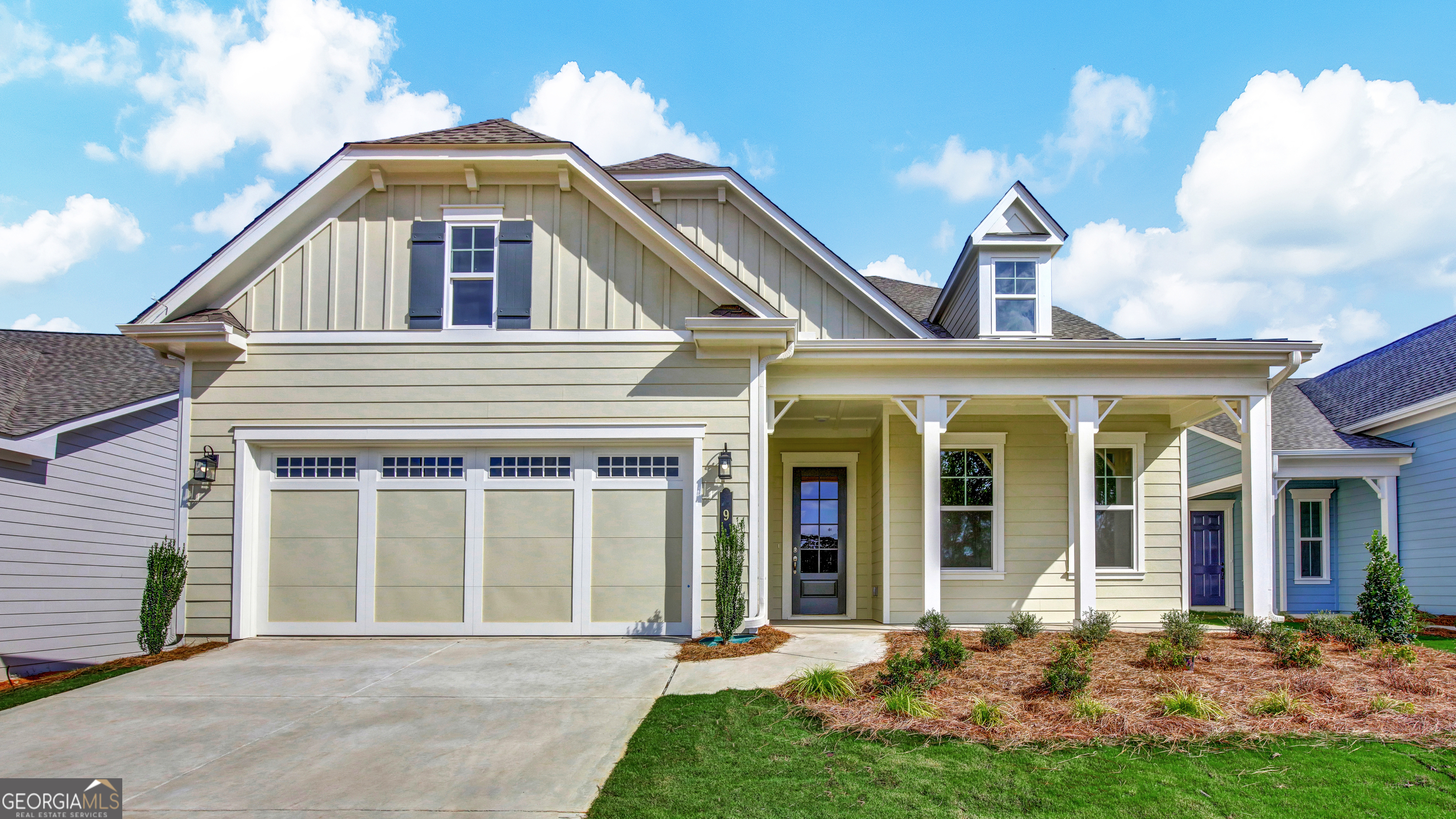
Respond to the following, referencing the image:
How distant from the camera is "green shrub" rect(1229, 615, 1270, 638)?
29.0 feet

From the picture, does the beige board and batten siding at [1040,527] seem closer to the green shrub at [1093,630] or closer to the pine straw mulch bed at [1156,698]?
the green shrub at [1093,630]

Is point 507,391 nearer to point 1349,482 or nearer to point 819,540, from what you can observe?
point 819,540

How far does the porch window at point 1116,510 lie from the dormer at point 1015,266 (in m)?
2.03

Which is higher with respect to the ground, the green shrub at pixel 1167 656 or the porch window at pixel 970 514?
the porch window at pixel 970 514

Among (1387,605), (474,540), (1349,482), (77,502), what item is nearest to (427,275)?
(474,540)

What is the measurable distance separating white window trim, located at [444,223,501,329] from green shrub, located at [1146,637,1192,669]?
7.12 m

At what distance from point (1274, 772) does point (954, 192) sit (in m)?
18.4

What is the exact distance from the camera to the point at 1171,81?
12930 mm

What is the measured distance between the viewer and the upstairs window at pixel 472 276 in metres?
9.67

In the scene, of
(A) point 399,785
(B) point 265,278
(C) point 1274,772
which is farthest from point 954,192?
(A) point 399,785

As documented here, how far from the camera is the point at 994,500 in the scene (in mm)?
11609

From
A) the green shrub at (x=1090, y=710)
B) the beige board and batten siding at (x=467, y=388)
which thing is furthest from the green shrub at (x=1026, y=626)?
the beige board and batten siding at (x=467, y=388)

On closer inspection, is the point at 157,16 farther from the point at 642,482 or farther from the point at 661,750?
the point at 661,750

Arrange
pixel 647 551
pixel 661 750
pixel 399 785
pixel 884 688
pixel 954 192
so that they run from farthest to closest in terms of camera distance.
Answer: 1. pixel 954 192
2. pixel 647 551
3. pixel 884 688
4. pixel 661 750
5. pixel 399 785
